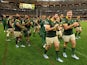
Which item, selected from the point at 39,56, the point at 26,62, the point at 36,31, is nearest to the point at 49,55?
the point at 39,56

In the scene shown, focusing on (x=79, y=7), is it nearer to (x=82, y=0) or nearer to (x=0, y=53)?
(x=82, y=0)

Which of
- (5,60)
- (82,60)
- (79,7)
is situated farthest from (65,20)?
(79,7)

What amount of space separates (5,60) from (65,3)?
74.5m

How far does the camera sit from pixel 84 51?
1443cm

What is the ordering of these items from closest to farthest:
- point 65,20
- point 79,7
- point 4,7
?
1. point 65,20
2. point 4,7
3. point 79,7

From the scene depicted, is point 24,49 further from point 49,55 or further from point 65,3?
point 65,3

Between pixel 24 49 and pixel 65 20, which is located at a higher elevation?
pixel 65 20

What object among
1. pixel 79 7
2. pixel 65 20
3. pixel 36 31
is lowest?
pixel 79 7

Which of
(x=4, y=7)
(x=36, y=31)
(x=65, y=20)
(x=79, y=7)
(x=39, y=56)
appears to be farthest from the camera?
(x=79, y=7)

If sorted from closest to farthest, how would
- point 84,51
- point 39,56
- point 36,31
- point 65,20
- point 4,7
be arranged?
point 65,20 → point 39,56 → point 84,51 → point 36,31 → point 4,7

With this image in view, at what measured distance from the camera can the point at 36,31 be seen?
24234mm

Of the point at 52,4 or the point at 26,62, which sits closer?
the point at 26,62

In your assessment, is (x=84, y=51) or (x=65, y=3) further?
(x=65, y=3)

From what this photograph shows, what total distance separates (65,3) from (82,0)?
5820 millimetres
